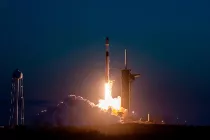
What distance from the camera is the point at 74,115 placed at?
218ft

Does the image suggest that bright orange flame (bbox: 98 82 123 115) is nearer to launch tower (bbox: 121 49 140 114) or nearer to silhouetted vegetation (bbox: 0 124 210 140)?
launch tower (bbox: 121 49 140 114)

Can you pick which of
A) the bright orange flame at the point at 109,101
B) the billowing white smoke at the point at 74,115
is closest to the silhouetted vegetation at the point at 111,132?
the billowing white smoke at the point at 74,115

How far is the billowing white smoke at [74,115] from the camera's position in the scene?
215 ft

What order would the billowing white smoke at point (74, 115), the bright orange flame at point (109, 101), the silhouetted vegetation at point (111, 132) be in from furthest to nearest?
the bright orange flame at point (109, 101)
the billowing white smoke at point (74, 115)
the silhouetted vegetation at point (111, 132)

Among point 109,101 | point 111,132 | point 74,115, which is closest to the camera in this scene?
point 111,132

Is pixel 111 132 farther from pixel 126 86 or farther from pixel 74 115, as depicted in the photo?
pixel 126 86

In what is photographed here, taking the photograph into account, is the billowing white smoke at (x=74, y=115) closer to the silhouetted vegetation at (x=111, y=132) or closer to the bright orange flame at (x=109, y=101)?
the silhouetted vegetation at (x=111, y=132)

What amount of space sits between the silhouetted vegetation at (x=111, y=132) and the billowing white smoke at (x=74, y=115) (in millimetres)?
2798

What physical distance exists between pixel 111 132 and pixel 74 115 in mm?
8156

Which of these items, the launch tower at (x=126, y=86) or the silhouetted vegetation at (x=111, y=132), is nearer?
the silhouetted vegetation at (x=111, y=132)

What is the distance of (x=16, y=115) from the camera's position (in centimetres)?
6712

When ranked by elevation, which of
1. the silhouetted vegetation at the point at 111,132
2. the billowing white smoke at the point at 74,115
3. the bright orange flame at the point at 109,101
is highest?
the bright orange flame at the point at 109,101

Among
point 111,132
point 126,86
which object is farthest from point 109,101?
point 111,132

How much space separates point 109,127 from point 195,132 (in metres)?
9.27
